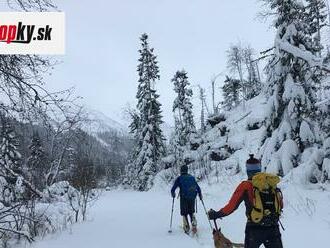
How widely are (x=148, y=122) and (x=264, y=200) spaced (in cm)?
4587

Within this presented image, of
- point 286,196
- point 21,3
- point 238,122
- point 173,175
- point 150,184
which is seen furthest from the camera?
point 238,122

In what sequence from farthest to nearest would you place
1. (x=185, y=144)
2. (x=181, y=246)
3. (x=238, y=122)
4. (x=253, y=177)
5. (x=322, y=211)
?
1. (x=185, y=144)
2. (x=238, y=122)
3. (x=322, y=211)
4. (x=181, y=246)
5. (x=253, y=177)

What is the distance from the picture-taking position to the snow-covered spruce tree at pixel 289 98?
2022 cm

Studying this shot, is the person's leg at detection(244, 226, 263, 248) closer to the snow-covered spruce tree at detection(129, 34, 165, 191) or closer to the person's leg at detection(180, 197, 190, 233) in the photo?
the person's leg at detection(180, 197, 190, 233)

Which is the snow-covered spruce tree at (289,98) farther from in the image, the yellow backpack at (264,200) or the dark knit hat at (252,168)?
the yellow backpack at (264,200)

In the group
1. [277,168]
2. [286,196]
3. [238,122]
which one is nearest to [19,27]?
[286,196]

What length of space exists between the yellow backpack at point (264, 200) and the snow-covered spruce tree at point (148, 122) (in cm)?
4436

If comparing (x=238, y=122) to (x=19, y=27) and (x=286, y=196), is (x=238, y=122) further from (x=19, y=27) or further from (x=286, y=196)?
(x=19, y=27)

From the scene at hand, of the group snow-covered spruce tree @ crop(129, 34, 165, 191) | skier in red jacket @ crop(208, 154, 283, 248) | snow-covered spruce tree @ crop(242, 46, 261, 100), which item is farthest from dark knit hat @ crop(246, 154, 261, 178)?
snow-covered spruce tree @ crop(242, 46, 261, 100)

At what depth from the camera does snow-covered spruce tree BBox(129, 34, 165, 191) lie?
52.5 meters

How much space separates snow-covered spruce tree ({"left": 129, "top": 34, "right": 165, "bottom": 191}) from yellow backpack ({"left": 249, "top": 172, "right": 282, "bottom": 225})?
44.4m

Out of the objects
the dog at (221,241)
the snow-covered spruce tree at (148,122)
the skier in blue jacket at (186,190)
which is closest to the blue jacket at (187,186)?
the skier in blue jacket at (186,190)

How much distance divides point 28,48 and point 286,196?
1204 cm

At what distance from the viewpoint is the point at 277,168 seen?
20359 mm
